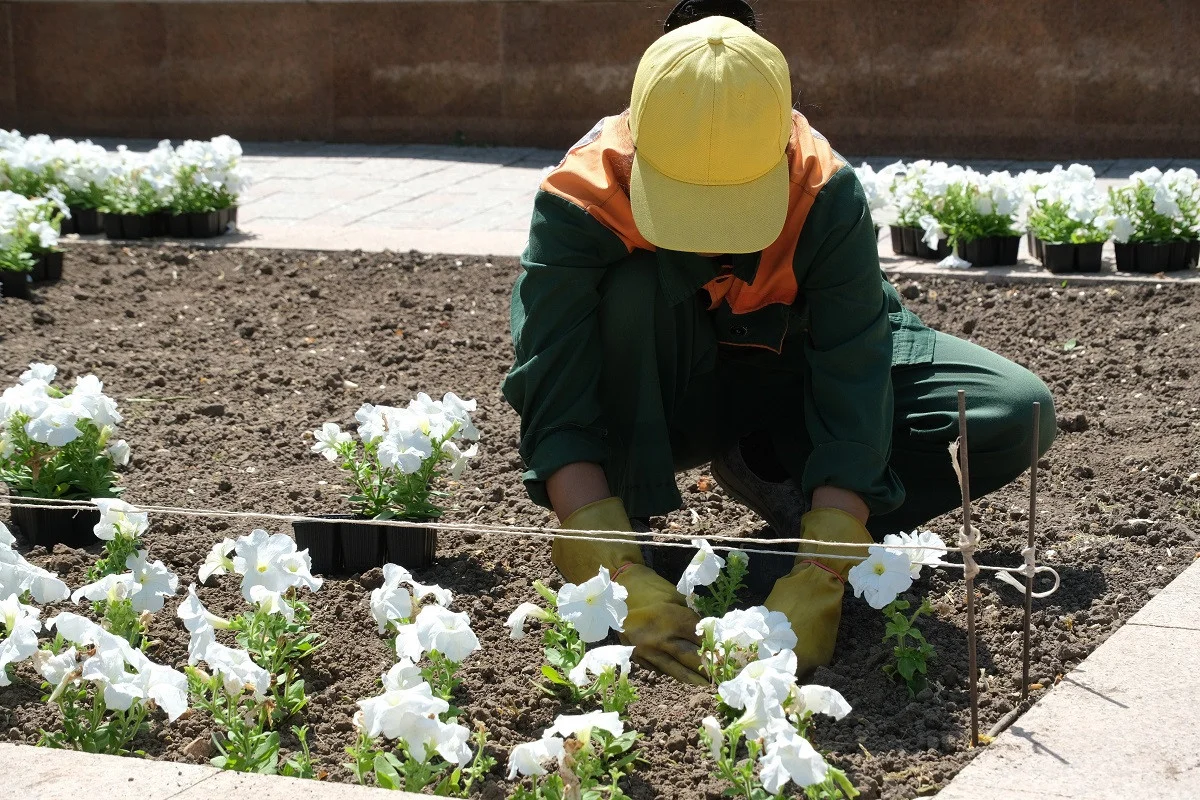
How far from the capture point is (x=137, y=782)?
6.40 ft

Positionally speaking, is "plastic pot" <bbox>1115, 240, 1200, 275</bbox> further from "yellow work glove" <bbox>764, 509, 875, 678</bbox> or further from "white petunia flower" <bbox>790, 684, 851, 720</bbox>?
"white petunia flower" <bbox>790, 684, 851, 720</bbox>

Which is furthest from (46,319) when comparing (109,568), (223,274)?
(109,568)

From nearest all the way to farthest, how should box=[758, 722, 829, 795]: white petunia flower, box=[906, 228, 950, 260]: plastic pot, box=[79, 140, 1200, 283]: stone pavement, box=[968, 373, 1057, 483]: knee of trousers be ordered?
box=[758, 722, 829, 795]: white petunia flower
box=[968, 373, 1057, 483]: knee of trousers
box=[906, 228, 950, 260]: plastic pot
box=[79, 140, 1200, 283]: stone pavement

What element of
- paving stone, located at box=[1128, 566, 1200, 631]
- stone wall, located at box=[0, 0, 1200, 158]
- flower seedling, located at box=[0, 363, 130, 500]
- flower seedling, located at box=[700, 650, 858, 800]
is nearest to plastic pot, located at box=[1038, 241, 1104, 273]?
stone wall, located at box=[0, 0, 1200, 158]

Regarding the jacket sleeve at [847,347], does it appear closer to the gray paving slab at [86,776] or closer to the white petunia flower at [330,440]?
the white petunia flower at [330,440]

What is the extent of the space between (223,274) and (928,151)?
434 centimetres

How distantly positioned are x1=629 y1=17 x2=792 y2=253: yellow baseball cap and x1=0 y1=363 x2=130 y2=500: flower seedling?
1346 mm

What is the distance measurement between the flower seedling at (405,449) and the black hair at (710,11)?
0.85 m

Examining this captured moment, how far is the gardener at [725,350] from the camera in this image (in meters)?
2.32

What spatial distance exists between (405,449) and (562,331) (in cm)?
42

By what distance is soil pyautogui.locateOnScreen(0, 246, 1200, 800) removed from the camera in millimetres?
2295

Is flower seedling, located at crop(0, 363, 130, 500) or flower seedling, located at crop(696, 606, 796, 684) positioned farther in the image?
flower seedling, located at crop(0, 363, 130, 500)

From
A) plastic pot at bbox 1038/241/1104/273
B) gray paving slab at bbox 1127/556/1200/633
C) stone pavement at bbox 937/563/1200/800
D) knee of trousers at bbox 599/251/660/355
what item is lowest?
stone pavement at bbox 937/563/1200/800

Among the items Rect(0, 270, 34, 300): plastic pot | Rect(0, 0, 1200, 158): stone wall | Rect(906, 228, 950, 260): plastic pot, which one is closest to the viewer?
Rect(0, 270, 34, 300): plastic pot
